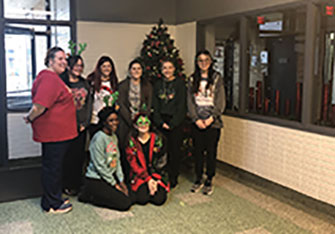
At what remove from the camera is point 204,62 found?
385 centimetres

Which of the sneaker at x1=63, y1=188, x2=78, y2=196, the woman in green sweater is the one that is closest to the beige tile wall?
the woman in green sweater

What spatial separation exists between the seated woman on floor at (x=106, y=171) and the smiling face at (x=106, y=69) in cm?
48

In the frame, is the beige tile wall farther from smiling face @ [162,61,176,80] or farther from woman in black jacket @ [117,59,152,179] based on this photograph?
woman in black jacket @ [117,59,152,179]

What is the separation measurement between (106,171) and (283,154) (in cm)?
180

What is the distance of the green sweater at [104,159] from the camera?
345cm

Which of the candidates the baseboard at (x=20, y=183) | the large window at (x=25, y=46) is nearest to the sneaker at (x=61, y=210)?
the baseboard at (x=20, y=183)

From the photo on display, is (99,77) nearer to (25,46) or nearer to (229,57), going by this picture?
(25,46)

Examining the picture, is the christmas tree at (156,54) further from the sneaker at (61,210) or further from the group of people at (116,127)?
the sneaker at (61,210)

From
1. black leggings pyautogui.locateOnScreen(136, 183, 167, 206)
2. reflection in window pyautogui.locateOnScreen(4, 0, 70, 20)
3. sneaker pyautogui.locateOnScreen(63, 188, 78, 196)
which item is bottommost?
sneaker pyautogui.locateOnScreen(63, 188, 78, 196)

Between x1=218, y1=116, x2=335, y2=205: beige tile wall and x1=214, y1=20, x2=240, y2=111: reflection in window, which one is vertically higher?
x1=214, y1=20, x2=240, y2=111: reflection in window

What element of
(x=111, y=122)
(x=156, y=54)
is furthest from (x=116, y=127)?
(x=156, y=54)

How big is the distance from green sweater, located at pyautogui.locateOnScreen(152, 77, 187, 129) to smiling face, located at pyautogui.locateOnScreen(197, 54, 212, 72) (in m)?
0.27

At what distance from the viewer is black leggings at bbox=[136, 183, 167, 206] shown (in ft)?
11.8

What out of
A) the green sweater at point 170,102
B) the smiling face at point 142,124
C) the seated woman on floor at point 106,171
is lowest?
the seated woman on floor at point 106,171
